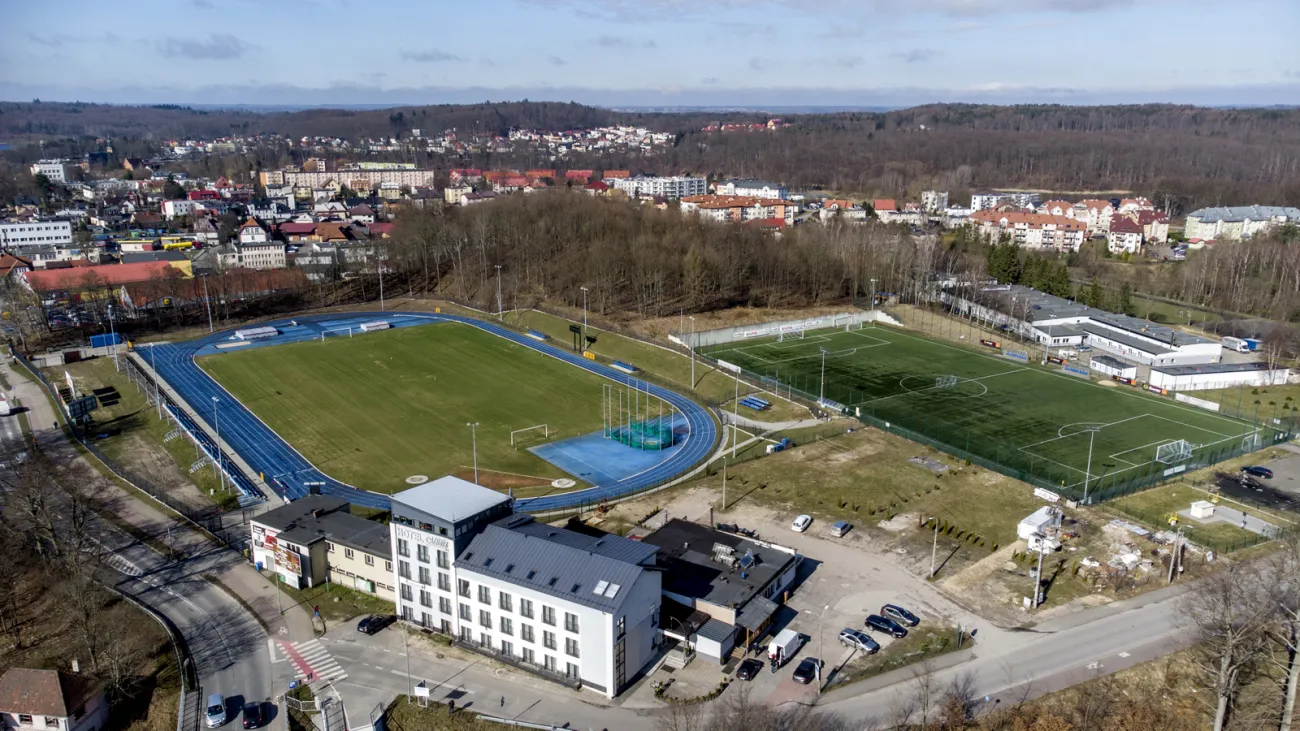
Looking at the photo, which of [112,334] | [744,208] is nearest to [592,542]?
[112,334]

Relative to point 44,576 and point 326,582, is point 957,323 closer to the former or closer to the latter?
point 326,582

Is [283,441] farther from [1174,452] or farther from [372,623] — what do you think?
[1174,452]

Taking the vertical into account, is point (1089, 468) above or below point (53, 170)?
below

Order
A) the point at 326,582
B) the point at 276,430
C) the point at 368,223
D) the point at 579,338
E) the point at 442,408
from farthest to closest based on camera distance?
the point at 368,223 < the point at 579,338 < the point at 442,408 < the point at 276,430 < the point at 326,582

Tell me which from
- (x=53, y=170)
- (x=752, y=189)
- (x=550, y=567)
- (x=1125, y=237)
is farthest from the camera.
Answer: (x=53, y=170)

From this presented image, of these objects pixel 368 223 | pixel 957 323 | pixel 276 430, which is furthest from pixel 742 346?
pixel 368 223

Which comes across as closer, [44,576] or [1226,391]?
[44,576]

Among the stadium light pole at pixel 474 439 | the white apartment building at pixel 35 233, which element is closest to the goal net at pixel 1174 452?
the stadium light pole at pixel 474 439
